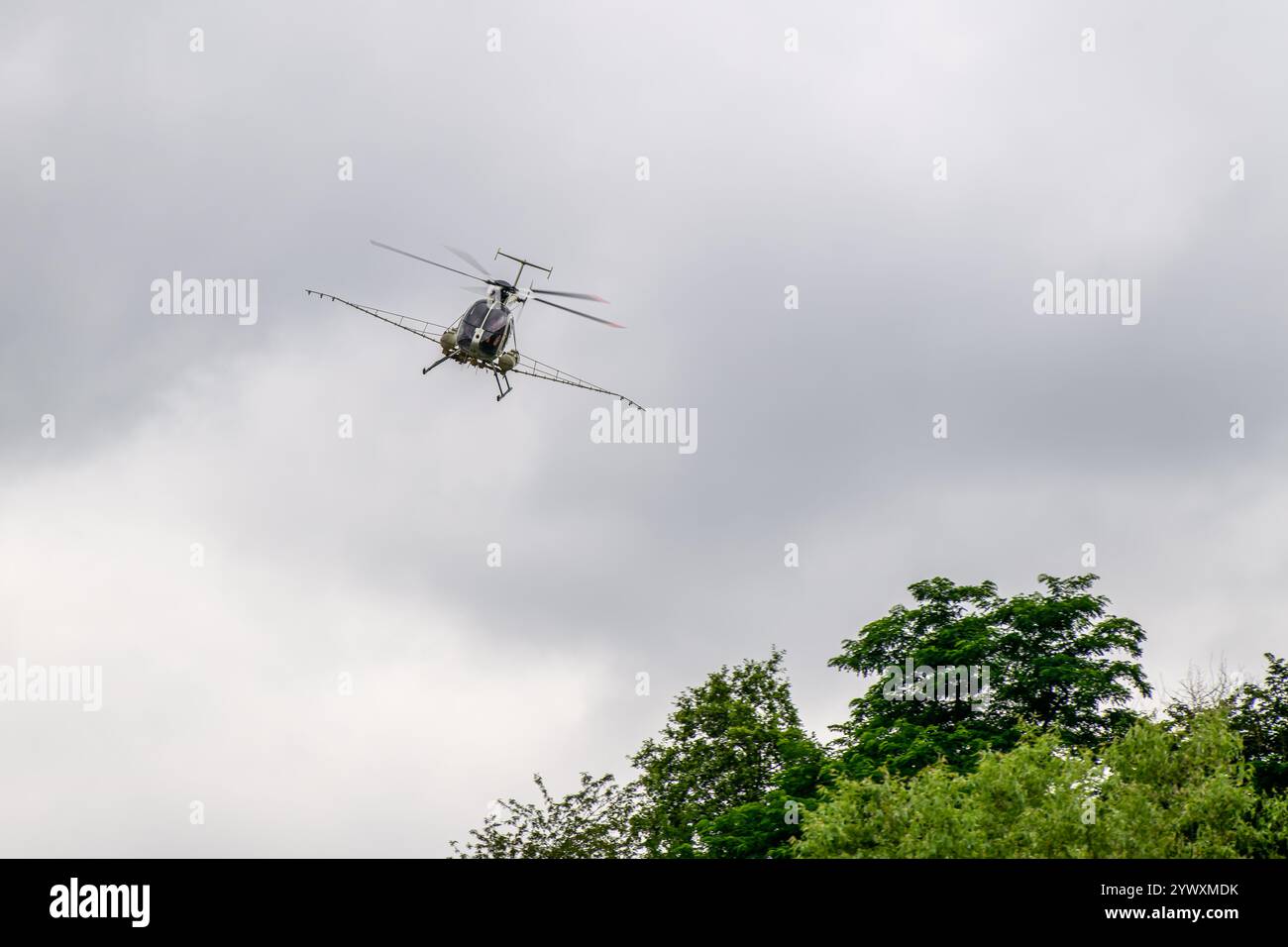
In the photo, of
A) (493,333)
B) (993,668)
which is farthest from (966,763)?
(493,333)

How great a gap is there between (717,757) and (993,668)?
596 inches

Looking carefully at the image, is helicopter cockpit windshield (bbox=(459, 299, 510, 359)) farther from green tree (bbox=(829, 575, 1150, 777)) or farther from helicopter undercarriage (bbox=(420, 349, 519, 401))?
green tree (bbox=(829, 575, 1150, 777))

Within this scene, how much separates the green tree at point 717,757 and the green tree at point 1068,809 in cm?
2384

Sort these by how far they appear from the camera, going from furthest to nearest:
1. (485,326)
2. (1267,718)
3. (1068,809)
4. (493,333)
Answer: (1267,718) → (493,333) → (485,326) → (1068,809)

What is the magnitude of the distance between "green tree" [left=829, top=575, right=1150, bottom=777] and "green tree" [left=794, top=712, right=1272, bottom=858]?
18.0m

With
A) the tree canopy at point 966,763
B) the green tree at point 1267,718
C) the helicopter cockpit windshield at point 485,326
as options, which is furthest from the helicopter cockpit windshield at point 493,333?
the green tree at point 1267,718

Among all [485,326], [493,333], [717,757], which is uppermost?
[485,326]

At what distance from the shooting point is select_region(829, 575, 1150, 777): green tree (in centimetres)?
6209

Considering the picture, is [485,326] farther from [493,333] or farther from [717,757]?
[717,757]

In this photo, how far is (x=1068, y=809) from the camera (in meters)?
37.1
